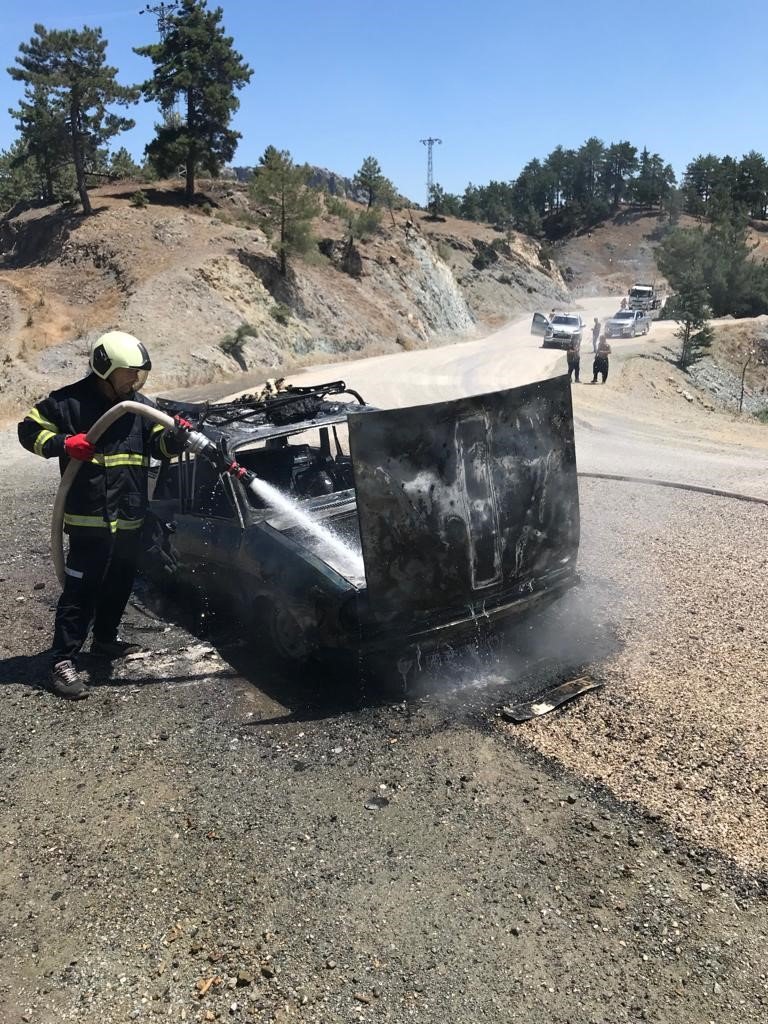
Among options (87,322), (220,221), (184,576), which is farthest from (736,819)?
(220,221)

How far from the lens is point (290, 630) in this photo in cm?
511

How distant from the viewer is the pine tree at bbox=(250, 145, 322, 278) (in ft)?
119

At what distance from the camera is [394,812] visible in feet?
13.0

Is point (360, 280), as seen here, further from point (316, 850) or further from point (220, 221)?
point (316, 850)

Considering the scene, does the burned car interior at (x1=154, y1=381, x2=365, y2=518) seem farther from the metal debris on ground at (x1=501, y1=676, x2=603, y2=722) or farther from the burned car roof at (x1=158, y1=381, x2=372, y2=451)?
the metal debris on ground at (x1=501, y1=676, x2=603, y2=722)

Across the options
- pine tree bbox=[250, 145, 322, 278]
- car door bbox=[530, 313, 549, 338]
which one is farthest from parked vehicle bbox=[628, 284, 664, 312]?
pine tree bbox=[250, 145, 322, 278]

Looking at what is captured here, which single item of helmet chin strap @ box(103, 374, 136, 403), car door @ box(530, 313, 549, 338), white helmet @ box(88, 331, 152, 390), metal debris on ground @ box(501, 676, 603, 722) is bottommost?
metal debris on ground @ box(501, 676, 603, 722)

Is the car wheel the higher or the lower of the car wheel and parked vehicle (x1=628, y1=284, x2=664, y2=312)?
the lower

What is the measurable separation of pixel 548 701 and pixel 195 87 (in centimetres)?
4254

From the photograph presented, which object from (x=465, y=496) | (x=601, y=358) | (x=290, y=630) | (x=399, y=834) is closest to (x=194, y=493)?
(x=290, y=630)

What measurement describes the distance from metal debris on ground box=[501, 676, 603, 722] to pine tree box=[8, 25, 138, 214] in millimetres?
37636

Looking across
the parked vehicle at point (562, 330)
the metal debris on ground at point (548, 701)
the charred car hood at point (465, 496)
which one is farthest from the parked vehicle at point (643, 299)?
the metal debris on ground at point (548, 701)

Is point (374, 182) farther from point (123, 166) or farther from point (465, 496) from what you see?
point (465, 496)

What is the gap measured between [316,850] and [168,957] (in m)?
0.82
